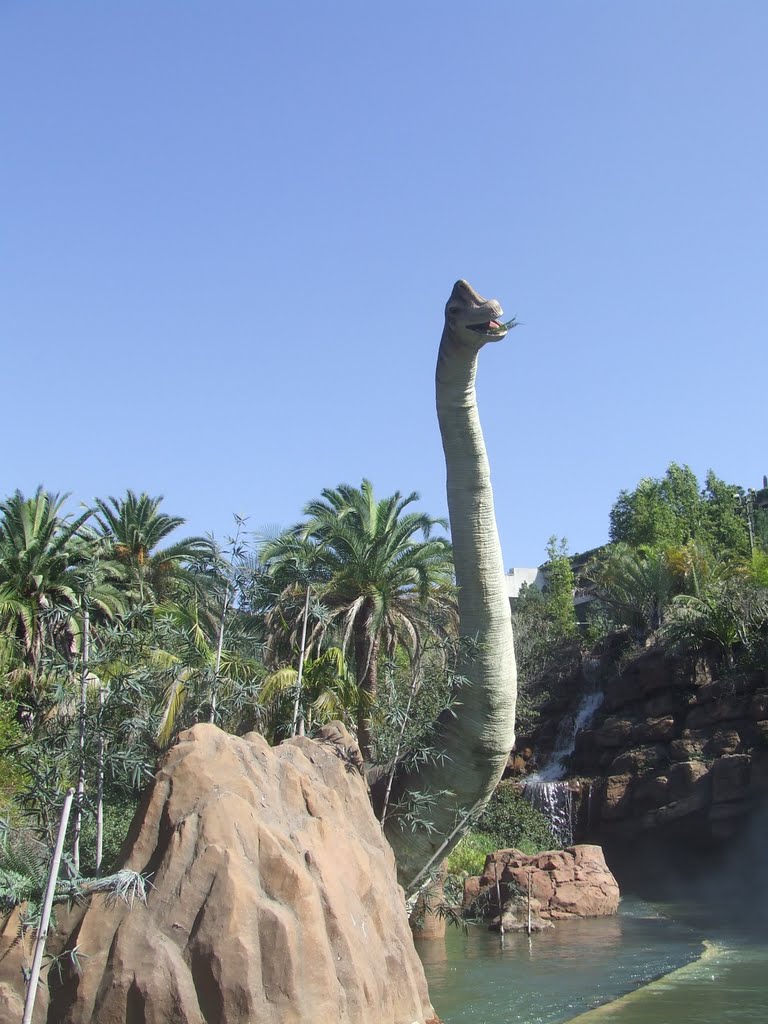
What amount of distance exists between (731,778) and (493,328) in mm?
18007

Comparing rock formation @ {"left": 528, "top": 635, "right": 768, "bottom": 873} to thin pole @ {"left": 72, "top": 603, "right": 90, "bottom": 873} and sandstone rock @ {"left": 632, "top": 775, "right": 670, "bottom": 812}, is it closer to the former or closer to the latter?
sandstone rock @ {"left": 632, "top": 775, "right": 670, "bottom": 812}

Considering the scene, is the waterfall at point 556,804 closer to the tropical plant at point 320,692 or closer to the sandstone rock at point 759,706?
the sandstone rock at point 759,706

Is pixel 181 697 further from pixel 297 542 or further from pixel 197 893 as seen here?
pixel 297 542

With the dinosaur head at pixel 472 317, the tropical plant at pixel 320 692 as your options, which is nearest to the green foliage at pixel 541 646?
the tropical plant at pixel 320 692

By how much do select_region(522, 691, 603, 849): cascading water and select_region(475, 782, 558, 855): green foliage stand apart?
4.47 ft

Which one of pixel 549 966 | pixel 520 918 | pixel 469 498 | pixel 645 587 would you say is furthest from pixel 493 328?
pixel 645 587

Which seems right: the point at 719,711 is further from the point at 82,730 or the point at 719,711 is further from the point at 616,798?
the point at 82,730

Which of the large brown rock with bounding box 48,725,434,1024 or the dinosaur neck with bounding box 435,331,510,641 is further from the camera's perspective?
the dinosaur neck with bounding box 435,331,510,641

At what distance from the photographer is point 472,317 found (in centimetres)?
1164

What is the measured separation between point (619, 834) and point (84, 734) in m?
21.4

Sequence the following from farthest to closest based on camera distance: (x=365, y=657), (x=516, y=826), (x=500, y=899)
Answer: (x=516, y=826)
(x=365, y=657)
(x=500, y=899)

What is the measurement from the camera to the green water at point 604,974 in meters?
11.7

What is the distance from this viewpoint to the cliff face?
84.1ft

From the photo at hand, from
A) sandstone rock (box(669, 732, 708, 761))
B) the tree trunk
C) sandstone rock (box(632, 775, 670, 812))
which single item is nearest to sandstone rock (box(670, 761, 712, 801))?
sandstone rock (box(632, 775, 670, 812))
